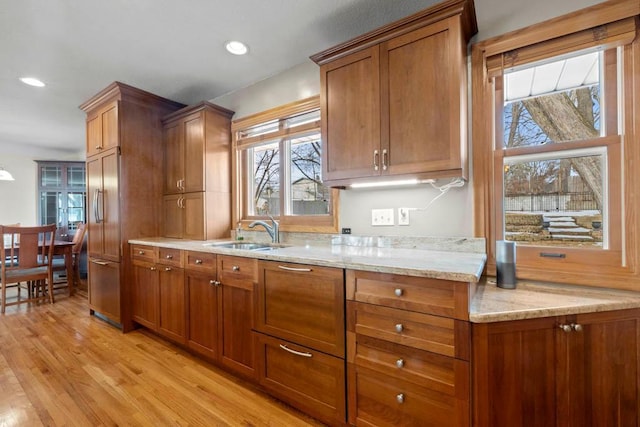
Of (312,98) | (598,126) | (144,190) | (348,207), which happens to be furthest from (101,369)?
(598,126)

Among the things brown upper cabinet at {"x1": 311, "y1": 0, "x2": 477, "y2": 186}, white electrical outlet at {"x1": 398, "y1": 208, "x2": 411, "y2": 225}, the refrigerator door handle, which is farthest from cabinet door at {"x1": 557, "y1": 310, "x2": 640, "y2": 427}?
the refrigerator door handle

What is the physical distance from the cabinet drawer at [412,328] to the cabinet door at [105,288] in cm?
264

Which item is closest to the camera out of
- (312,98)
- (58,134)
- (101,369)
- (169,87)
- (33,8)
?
(33,8)

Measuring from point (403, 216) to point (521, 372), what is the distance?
105cm

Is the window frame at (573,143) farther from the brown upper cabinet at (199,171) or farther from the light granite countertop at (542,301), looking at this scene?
the brown upper cabinet at (199,171)

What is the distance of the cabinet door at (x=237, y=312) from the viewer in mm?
1876

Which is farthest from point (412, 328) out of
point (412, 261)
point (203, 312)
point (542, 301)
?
point (203, 312)

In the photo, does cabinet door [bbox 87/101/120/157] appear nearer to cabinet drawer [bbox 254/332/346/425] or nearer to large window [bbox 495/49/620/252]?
cabinet drawer [bbox 254/332/346/425]

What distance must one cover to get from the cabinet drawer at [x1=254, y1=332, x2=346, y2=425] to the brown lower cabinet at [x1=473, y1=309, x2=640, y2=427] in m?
0.70

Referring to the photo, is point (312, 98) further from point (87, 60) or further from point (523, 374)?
point (523, 374)

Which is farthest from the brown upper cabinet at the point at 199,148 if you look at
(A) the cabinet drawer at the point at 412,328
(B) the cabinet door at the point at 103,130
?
(A) the cabinet drawer at the point at 412,328

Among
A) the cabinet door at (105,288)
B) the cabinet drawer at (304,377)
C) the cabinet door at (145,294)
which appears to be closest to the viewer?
the cabinet drawer at (304,377)

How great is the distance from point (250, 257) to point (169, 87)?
2214mm

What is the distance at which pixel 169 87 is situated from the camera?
2.97m
